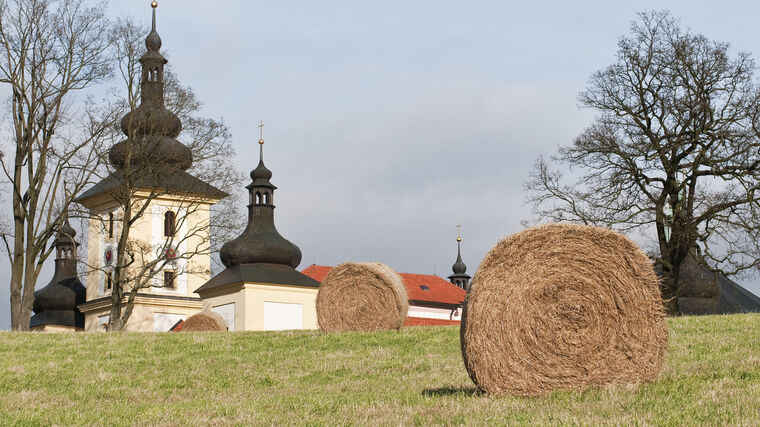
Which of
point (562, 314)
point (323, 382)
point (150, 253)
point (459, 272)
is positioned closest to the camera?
point (562, 314)

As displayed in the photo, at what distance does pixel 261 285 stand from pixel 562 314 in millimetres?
50407

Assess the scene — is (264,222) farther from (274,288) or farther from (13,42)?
(13,42)

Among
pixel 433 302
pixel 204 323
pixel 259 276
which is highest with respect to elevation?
pixel 259 276

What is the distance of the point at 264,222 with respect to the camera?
63188 mm

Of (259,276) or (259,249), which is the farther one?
(259,249)

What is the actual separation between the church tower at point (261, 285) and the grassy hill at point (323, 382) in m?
38.7

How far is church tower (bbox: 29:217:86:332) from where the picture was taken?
225 ft

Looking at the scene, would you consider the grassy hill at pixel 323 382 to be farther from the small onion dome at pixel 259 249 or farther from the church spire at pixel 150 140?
the small onion dome at pixel 259 249

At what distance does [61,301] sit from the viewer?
70.1 m

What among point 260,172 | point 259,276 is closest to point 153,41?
point 260,172

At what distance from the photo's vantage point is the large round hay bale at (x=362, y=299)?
72.2 ft

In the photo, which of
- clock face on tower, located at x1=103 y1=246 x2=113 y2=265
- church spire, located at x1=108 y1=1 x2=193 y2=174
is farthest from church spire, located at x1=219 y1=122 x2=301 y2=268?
church spire, located at x1=108 y1=1 x2=193 y2=174

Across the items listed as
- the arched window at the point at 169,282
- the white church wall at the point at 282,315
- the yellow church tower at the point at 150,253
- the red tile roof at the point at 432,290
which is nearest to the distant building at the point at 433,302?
the red tile roof at the point at 432,290

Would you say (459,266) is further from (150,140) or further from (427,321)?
(150,140)
